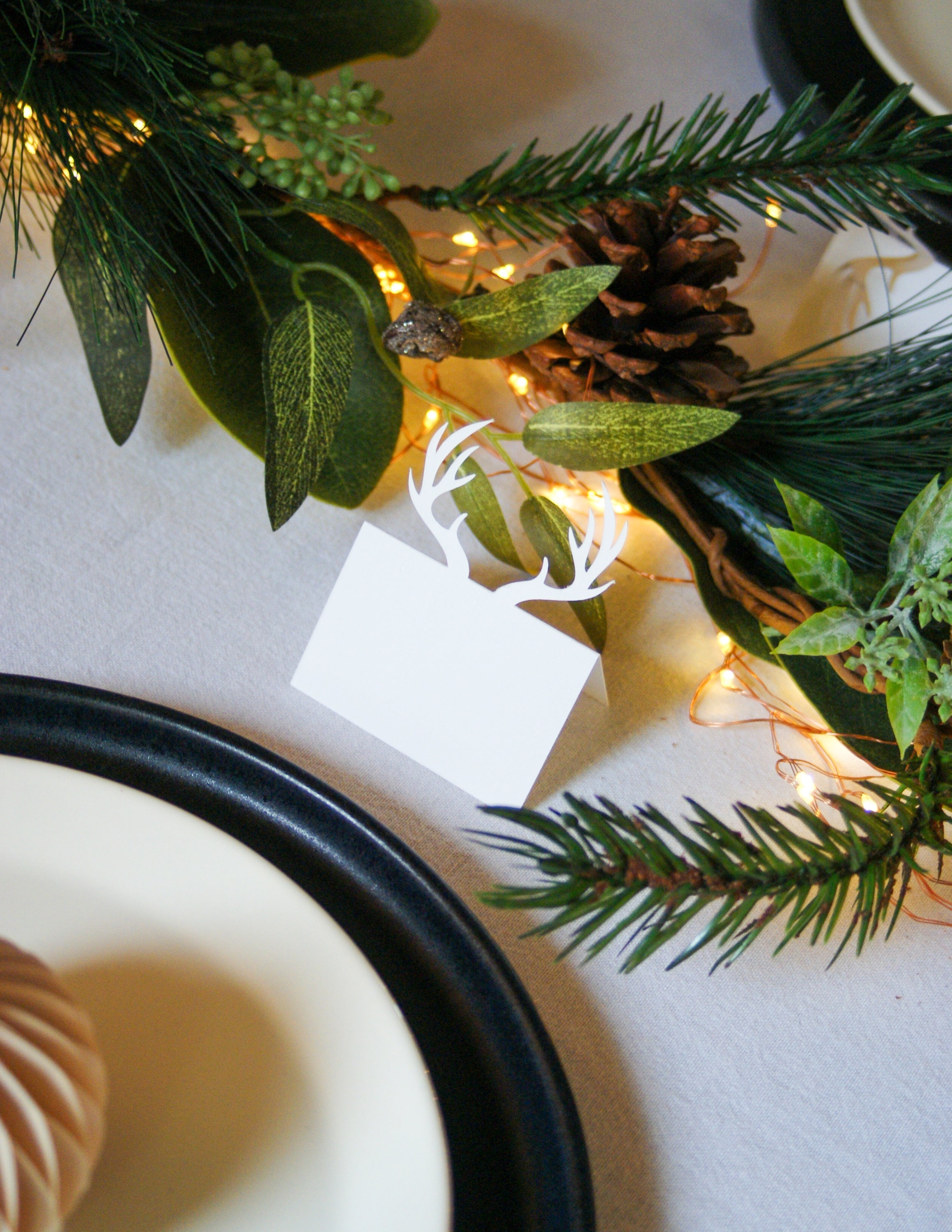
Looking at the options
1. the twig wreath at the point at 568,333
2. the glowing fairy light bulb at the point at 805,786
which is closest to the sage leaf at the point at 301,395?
the twig wreath at the point at 568,333

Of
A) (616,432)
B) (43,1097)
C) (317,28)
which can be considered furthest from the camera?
(317,28)

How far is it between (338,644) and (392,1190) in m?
0.18

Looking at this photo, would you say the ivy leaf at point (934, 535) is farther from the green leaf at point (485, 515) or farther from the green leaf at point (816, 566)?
the green leaf at point (485, 515)

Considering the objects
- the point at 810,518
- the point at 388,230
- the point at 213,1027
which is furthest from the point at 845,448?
the point at 213,1027

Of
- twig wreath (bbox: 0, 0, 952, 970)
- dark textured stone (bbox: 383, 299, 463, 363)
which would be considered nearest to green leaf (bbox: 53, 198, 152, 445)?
twig wreath (bbox: 0, 0, 952, 970)

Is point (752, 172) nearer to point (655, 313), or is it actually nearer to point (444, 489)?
point (655, 313)

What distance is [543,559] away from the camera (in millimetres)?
316

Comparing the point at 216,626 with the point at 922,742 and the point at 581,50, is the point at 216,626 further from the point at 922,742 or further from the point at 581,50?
the point at 581,50

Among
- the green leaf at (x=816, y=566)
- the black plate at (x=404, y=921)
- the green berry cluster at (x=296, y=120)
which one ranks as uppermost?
A: the green berry cluster at (x=296, y=120)

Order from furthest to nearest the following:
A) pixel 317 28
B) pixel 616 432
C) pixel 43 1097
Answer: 1. pixel 317 28
2. pixel 616 432
3. pixel 43 1097

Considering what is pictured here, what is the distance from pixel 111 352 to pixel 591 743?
251mm

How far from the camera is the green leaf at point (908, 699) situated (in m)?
0.27

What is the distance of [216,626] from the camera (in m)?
0.37

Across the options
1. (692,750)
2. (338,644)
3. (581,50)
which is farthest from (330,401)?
(581,50)
